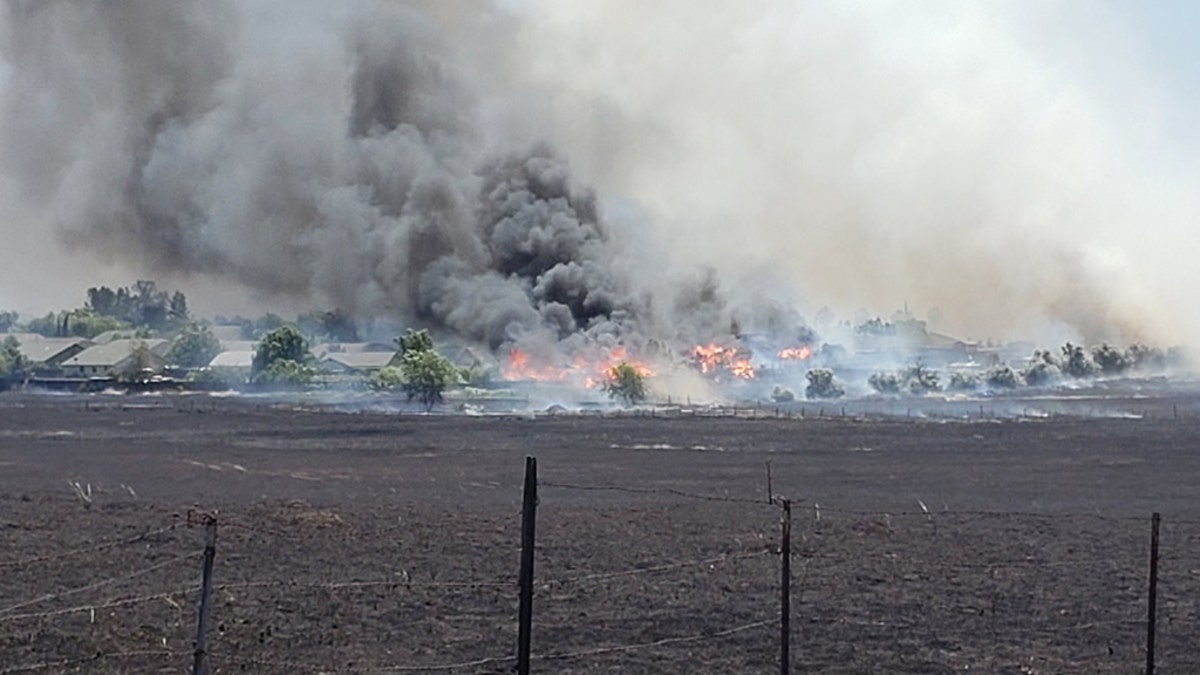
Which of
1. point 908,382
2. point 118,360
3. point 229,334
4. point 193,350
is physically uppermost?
point 229,334

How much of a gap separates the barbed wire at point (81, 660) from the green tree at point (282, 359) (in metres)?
94.9

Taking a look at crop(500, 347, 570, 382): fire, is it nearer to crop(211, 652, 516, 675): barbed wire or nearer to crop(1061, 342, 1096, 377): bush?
crop(1061, 342, 1096, 377): bush

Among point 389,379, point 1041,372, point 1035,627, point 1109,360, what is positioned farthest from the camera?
point 1109,360

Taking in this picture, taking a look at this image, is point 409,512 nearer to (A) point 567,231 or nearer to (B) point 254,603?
(B) point 254,603

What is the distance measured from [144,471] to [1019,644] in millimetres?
31350

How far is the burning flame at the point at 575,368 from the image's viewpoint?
96.8 metres

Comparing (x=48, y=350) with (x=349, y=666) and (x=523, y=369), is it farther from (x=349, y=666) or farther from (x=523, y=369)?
(x=349, y=666)

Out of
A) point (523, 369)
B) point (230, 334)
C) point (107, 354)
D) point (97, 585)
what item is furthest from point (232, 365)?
point (97, 585)

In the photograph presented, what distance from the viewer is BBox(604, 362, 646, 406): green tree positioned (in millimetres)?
87688

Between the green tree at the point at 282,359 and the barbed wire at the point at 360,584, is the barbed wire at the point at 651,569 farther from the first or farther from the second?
the green tree at the point at 282,359

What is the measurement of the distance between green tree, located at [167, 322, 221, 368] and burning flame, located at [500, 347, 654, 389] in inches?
1728

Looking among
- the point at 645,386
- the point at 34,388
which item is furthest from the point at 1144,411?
the point at 34,388

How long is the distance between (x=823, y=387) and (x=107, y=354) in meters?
72.3

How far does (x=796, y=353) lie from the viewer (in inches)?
5586
